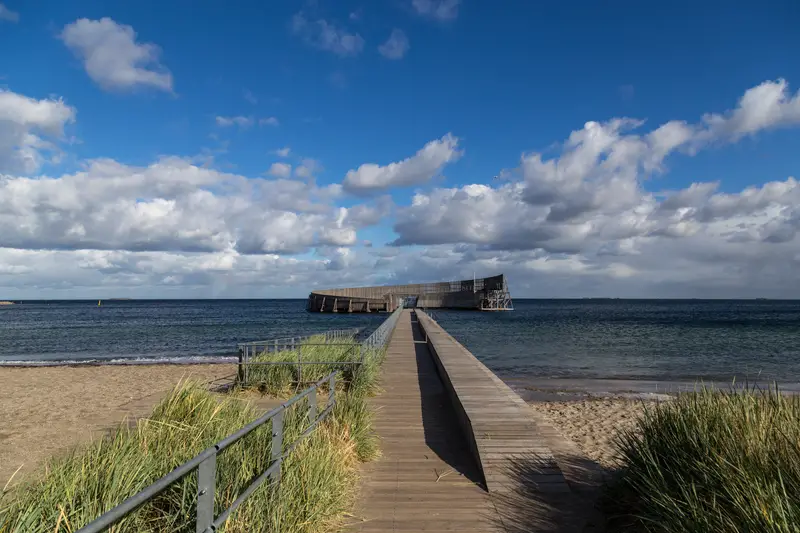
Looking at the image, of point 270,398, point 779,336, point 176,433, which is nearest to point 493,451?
point 176,433

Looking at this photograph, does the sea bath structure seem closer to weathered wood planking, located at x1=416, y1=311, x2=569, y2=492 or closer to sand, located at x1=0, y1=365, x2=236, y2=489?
sand, located at x1=0, y1=365, x2=236, y2=489

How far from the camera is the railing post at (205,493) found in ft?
9.60

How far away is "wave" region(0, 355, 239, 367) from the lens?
2472cm

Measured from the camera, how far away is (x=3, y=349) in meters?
34.3

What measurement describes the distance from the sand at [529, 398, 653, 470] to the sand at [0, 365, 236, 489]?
23.8 feet

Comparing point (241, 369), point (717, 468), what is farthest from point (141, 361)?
point (717, 468)

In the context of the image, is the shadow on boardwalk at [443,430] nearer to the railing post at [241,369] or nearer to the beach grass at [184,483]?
the beach grass at [184,483]

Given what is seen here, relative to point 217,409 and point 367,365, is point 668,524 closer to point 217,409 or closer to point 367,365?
point 217,409

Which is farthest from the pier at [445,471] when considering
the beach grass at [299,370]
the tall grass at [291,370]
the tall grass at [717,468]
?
the tall grass at [291,370]

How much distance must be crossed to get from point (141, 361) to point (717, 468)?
2695 centimetres

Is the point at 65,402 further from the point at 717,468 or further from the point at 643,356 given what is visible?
the point at 643,356

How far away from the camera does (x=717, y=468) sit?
382 centimetres

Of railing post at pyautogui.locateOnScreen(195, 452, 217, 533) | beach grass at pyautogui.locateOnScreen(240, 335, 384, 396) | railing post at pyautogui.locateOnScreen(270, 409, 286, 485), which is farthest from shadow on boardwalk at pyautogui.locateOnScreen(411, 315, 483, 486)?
railing post at pyautogui.locateOnScreen(195, 452, 217, 533)

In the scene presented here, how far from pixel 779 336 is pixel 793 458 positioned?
4350cm
